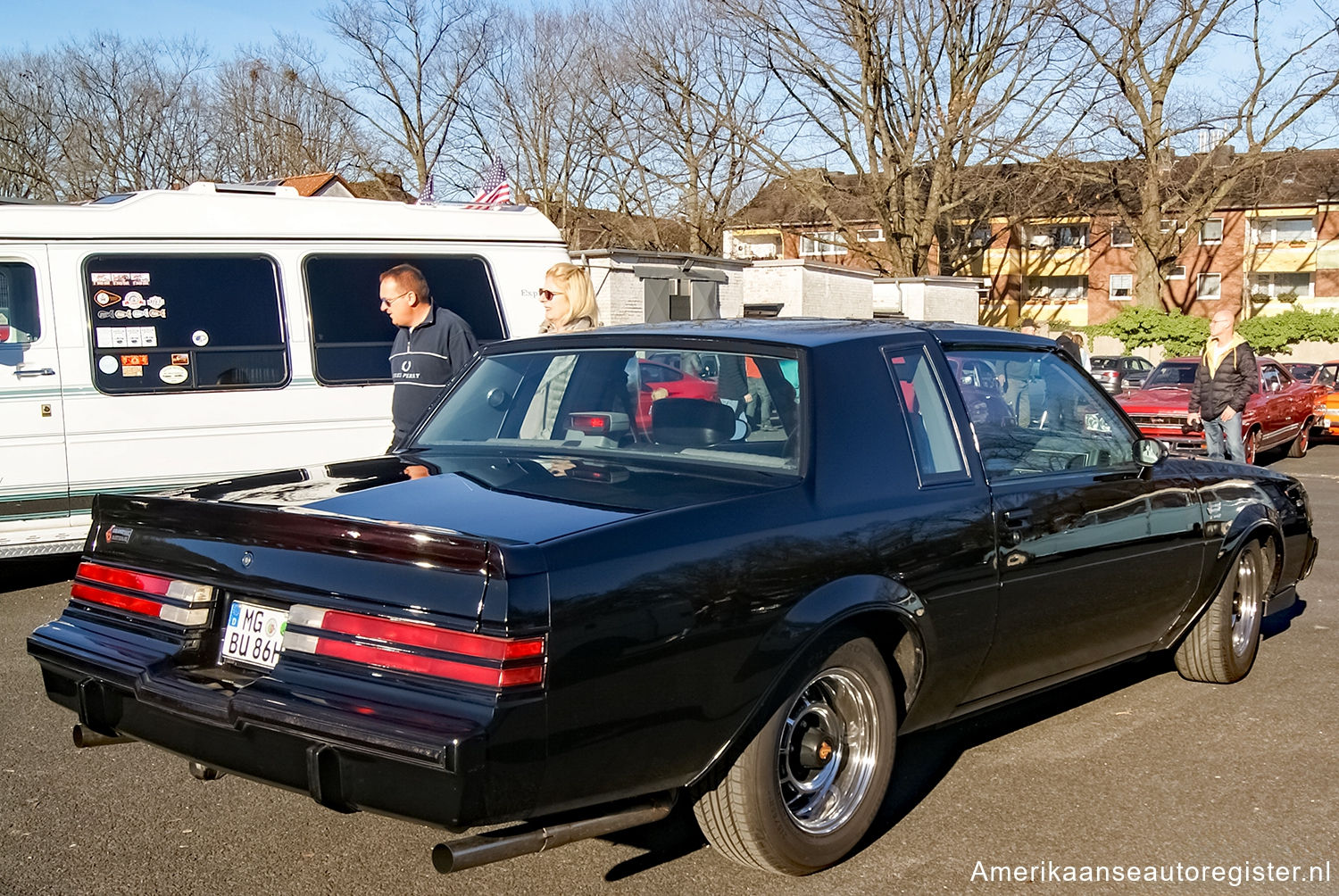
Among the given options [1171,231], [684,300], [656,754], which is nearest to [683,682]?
[656,754]

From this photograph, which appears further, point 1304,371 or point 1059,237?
point 1059,237

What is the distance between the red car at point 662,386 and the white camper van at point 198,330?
5.03 meters

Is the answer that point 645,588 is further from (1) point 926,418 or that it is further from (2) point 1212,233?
(2) point 1212,233

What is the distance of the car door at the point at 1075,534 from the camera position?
13.8 feet

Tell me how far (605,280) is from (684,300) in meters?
2.40

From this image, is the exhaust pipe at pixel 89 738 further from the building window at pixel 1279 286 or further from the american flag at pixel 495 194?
the building window at pixel 1279 286

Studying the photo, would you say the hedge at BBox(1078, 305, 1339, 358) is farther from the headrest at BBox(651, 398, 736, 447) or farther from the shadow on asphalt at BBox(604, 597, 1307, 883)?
the headrest at BBox(651, 398, 736, 447)

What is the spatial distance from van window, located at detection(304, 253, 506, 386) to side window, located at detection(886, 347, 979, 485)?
5480 millimetres

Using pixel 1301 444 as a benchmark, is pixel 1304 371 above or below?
above

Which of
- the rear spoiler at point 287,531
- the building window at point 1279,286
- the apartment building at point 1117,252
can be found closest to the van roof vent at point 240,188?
the rear spoiler at point 287,531

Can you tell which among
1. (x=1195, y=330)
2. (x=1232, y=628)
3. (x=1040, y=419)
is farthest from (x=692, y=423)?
(x=1195, y=330)

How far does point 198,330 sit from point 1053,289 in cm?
6350

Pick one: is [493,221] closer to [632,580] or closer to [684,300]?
[632,580]

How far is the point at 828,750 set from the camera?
364 cm
